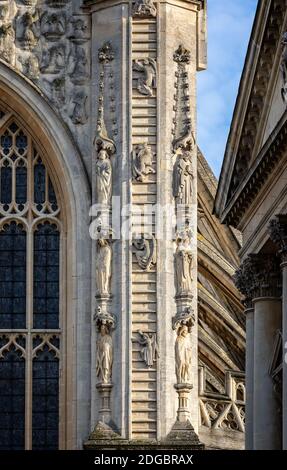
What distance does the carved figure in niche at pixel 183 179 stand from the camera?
1890 inches

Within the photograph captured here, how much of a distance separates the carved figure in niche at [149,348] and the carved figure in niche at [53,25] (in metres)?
5.17

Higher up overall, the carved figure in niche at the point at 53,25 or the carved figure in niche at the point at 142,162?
the carved figure in niche at the point at 53,25

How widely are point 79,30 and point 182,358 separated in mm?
5770

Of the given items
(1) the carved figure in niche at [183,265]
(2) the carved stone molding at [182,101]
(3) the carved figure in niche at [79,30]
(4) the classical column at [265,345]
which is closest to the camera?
(4) the classical column at [265,345]

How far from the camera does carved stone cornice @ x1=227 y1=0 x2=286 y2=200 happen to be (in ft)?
132

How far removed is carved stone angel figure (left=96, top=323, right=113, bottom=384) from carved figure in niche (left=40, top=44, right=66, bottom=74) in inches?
172

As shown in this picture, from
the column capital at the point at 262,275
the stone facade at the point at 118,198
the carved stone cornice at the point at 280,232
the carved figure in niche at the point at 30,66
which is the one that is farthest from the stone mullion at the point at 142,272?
the carved stone cornice at the point at 280,232

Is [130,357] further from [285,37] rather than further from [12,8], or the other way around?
[285,37]

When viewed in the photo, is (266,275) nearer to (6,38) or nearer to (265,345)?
(265,345)

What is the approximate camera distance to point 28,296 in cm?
4894

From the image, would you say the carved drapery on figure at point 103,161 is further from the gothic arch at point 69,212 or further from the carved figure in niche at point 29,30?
the carved figure in niche at point 29,30

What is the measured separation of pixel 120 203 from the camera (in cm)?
4800

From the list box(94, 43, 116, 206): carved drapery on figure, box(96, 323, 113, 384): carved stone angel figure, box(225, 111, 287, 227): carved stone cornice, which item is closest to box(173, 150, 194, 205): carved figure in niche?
box(94, 43, 116, 206): carved drapery on figure

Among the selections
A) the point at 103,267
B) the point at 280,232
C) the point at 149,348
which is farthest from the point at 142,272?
the point at 280,232
